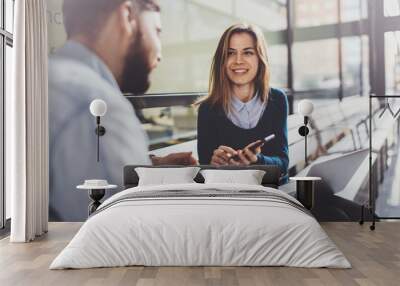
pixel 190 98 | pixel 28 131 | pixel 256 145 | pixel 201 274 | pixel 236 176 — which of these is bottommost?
pixel 201 274

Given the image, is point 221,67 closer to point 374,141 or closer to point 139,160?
point 139,160

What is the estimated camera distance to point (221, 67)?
7.69 metres

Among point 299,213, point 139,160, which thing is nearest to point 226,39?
point 139,160

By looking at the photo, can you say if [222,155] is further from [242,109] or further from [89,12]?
[89,12]

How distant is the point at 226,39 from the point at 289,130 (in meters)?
1.47

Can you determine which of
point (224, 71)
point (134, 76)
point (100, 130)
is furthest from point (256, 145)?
point (100, 130)

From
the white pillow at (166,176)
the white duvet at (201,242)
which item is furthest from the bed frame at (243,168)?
the white duvet at (201,242)

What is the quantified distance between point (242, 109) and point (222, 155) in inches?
26.1

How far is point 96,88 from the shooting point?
7738mm

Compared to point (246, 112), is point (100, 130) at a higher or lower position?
lower

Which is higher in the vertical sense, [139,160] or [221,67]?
[221,67]

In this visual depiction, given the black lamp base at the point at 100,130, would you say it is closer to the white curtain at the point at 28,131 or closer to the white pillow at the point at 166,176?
the white pillow at the point at 166,176

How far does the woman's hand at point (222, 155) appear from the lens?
7.60 m

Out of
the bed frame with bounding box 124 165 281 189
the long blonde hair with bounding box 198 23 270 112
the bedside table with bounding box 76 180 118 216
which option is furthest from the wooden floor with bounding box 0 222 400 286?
the long blonde hair with bounding box 198 23 270 112
